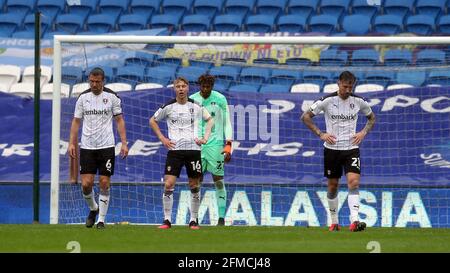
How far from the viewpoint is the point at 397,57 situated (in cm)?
1908

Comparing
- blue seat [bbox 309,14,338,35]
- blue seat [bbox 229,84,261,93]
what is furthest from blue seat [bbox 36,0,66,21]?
blue seat [bbox 229,84,261,93]

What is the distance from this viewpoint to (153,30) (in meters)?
23.8

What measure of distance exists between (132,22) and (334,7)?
13.4ft

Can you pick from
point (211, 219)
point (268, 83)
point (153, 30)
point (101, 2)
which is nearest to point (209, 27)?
point (153, 30)

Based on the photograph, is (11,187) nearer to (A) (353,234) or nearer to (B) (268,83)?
(B) (268,83)

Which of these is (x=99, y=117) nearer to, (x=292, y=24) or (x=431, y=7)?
(x=292, y=24)

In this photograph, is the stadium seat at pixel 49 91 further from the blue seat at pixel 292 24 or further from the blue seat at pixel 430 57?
the blue seat at pixel 430 57

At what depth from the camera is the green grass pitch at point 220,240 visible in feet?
36.9

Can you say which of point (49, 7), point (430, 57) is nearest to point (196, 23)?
point (49, 7)

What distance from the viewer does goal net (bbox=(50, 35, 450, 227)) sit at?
17.5 metres

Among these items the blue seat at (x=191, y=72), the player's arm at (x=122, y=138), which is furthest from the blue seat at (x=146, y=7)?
the player's arm at (x=122, y=138)

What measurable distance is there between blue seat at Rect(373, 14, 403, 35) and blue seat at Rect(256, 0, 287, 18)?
83.5 inches

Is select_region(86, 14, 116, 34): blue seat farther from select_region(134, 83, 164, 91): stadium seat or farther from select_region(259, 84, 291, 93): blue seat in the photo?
select_region(259, 84, 291, 93): blue seat
